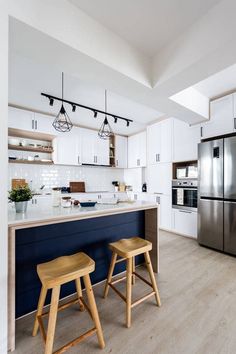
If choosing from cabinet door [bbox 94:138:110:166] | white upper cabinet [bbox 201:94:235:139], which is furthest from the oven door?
cabinet door [bbox 94:138:110:166]

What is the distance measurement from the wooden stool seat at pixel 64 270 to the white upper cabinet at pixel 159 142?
312 cm

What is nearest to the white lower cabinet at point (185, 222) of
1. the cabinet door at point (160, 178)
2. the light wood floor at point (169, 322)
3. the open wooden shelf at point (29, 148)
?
the cabinet door at point (160, 178)

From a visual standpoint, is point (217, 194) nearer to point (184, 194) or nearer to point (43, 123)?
point (184, 194)

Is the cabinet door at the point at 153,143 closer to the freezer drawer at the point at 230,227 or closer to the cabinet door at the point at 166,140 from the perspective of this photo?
the cabinet door at the point at 166,140

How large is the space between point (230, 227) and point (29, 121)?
4.11 m

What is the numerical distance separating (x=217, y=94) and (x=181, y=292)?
9.93 feet

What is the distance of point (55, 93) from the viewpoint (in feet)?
9.41

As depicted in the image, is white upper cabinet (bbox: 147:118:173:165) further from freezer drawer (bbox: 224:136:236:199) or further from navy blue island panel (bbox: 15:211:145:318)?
navy blue island panel (bbox: 15:211:145:318)

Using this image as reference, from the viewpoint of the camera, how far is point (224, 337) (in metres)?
1.34

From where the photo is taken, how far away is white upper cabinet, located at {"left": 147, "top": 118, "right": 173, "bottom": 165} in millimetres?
3955

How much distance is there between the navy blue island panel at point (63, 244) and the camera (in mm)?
1515

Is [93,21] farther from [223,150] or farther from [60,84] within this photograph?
[223,150]

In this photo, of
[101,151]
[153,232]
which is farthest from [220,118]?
[101,151]

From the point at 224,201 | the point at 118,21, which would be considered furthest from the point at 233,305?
the point at 118,21
